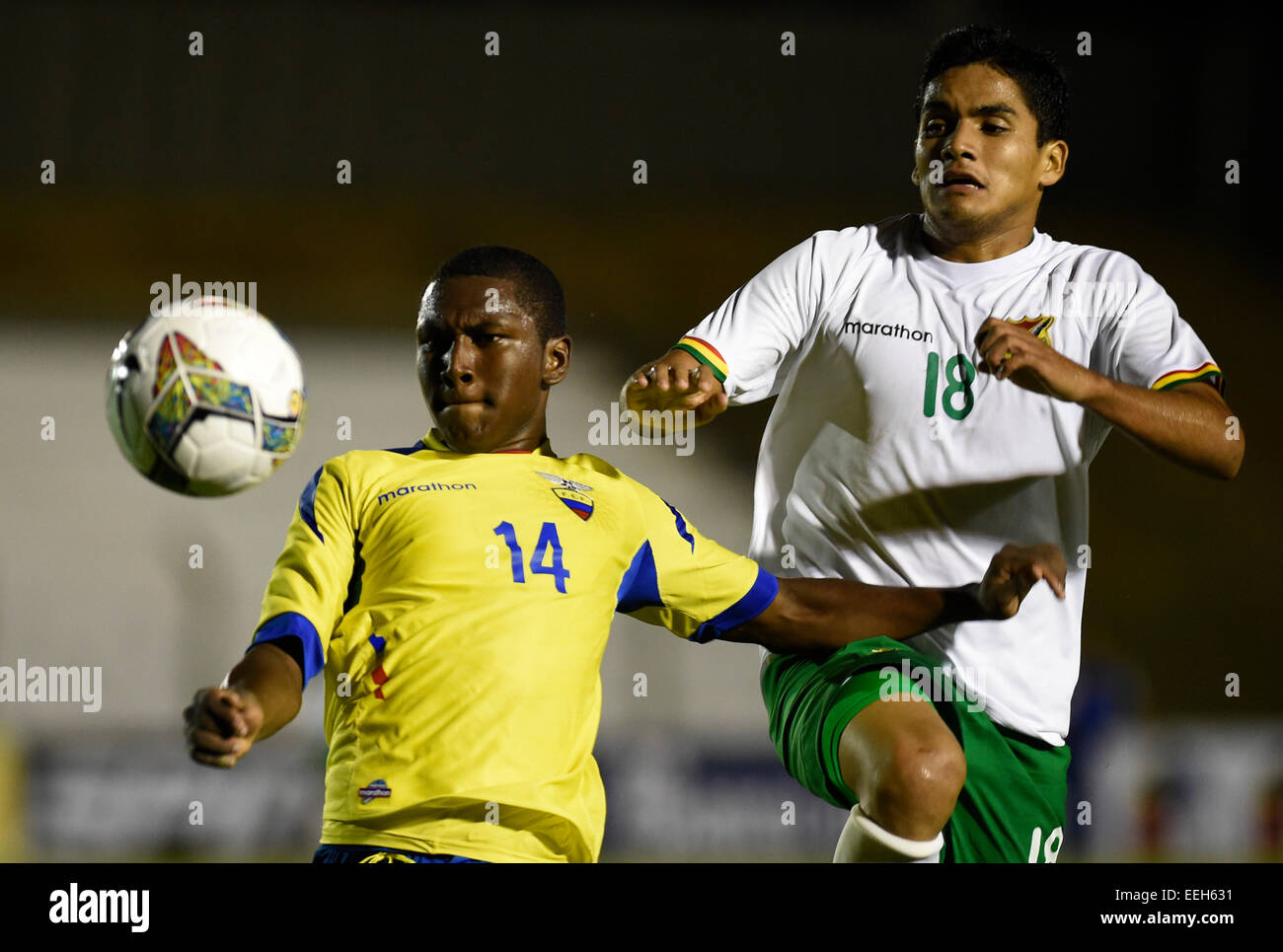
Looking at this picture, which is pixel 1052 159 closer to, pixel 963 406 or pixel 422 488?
pixel 963 406

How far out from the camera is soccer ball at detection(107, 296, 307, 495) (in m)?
2.66

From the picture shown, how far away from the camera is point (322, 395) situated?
849 centimetres

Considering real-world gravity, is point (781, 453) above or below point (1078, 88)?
below

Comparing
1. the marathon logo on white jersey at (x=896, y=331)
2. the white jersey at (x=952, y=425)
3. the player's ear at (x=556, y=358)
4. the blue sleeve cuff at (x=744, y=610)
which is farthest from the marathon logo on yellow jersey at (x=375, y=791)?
the marathon logo on white jersey at (x=896, y=331)

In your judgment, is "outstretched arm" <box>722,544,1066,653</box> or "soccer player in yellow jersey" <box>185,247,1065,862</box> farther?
"outstretched arm" <box>722,544,1066,653</box>

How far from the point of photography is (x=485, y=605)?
268 cm

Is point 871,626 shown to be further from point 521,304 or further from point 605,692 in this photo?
point 605,692

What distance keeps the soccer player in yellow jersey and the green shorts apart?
0.10 m

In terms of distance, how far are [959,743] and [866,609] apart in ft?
1.14

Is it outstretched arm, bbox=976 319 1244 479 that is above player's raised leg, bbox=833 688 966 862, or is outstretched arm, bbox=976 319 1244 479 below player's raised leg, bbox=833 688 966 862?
above

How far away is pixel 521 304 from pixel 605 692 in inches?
203

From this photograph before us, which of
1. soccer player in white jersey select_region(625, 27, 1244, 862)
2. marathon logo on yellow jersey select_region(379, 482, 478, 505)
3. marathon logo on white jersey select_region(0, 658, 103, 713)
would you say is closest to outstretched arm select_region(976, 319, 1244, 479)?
soccer player in white jersey select_region(625, 27, 1244, 862)
